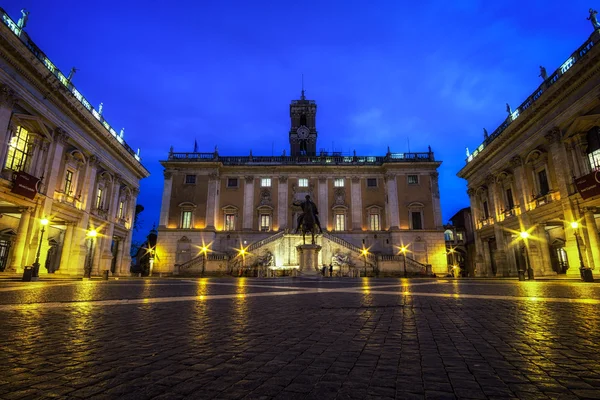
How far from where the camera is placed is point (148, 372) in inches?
81.8

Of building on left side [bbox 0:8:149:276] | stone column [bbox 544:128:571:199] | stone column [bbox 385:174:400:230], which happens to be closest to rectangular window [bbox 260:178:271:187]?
stone column [bbox 385:174:400:230]

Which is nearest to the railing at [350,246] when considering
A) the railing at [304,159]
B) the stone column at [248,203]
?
the stone column at [248,203]

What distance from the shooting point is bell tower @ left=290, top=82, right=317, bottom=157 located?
51875 millimetres

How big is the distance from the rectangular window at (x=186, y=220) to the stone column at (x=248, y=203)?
6.64 meters

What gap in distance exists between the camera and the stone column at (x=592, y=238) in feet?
59.6

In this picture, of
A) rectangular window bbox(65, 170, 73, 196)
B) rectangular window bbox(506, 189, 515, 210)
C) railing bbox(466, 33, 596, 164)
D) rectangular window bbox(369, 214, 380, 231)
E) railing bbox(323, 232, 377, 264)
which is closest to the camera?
railing bbox(466, 33, 596, 164)

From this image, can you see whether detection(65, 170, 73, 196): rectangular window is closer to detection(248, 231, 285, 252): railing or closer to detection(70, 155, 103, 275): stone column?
detection(70, 155, 103, 275): stone column

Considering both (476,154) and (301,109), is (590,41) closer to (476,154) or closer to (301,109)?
(476,154)

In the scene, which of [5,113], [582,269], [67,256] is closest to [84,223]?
[67,256]

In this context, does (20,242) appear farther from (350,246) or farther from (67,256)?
(350,246)

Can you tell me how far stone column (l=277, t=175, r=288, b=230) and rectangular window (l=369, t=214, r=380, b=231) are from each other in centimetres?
645

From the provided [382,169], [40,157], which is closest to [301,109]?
[382,169]

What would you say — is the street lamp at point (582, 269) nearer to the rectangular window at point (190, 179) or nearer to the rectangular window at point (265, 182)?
the rectangular window at point (265, 182)

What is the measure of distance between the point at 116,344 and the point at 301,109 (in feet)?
178
